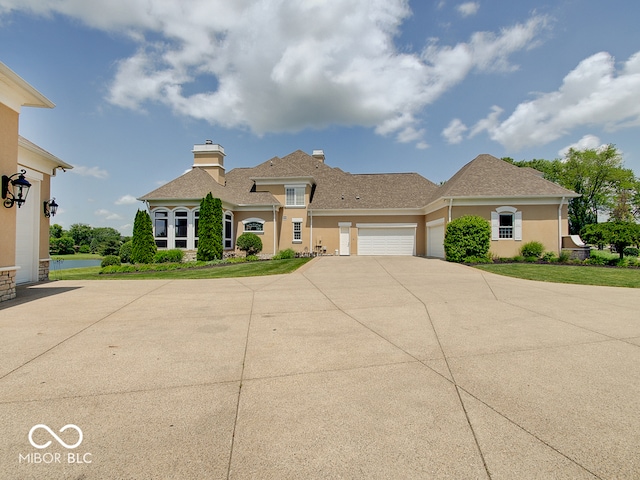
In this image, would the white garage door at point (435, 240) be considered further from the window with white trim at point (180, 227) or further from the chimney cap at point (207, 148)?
the chimney cap at point (207, 148)

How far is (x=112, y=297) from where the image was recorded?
8398mm

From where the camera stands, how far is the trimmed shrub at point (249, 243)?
21.8 meters

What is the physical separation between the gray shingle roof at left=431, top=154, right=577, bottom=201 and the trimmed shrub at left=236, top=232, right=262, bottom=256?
12055 mm

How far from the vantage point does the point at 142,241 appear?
18.5 m

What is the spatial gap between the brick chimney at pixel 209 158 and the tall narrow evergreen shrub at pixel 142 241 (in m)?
7.10

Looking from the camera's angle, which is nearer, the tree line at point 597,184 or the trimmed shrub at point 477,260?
the trimmed shrub at point 477,260

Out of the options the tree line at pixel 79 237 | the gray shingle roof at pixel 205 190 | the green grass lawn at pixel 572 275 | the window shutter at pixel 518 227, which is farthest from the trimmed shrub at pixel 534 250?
the tree line at pixel 79 237

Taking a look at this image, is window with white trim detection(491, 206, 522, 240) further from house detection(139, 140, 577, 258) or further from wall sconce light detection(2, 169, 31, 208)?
wall sconce light detection(2, 169, 31, 208)

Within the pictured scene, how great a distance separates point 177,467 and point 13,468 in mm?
1121

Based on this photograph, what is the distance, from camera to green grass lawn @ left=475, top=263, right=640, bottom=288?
1126cm

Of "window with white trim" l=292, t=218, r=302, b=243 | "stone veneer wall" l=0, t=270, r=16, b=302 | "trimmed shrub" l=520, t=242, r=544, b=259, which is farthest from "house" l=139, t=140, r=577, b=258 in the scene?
"stone veneer wall" l=0, t=270, r=16, b=302

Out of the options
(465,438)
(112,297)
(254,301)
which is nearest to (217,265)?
(112,297)

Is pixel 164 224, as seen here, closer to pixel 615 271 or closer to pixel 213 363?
pixel 213 363

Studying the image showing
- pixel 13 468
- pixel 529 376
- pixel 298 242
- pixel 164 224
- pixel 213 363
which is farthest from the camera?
pixel 298 242
